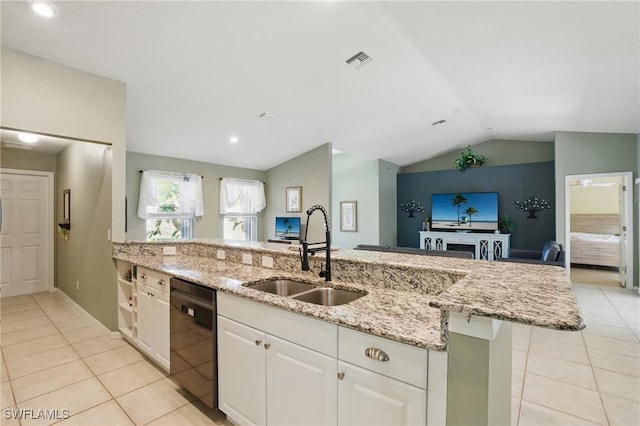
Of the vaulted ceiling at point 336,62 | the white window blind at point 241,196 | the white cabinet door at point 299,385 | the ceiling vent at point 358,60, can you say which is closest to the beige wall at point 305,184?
the white window blind at point 241,196

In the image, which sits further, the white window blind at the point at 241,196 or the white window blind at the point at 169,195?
the white window blind at the point at 241,196

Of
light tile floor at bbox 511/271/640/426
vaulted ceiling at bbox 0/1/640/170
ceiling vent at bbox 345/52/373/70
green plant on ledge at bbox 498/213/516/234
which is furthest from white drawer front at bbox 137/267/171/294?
green plant on ledge at bbox 498/213/516/234

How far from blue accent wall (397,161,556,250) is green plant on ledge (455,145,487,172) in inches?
9.3

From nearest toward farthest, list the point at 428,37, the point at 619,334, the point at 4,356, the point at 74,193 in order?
the point at 4,356 < the point at 428,37 < the point at 619,334 < the point at 74,193

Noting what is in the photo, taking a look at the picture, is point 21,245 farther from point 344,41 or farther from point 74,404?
point 344,41

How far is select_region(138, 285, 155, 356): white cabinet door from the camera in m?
2.49

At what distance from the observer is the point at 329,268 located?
2.00m

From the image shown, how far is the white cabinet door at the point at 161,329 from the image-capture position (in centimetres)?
229

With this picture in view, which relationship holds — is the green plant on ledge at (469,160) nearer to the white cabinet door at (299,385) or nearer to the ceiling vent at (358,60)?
the ceiling vent at (358,60)

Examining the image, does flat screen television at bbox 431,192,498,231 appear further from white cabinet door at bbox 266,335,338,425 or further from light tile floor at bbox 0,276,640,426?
white cabinet door at bbox 266,335,338,425

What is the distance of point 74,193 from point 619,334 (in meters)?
7.10

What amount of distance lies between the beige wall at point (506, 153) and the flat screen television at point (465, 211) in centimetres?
91

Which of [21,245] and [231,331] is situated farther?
[21,245]

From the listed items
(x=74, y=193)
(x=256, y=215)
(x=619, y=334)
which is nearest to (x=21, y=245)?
(x=74, y=193)
